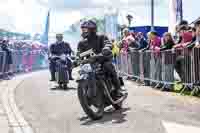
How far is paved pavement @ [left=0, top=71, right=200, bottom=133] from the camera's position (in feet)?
29.6

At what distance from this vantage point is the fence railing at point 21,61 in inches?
900

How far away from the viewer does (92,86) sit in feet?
32.4

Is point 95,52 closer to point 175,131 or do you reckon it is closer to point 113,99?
point 113,99

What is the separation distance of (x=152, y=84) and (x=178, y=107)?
5253 mm

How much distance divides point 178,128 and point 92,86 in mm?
1977

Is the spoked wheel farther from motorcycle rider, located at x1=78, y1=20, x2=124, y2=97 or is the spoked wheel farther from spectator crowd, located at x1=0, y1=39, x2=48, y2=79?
spectator crowd, located at x1=0, y1=39, x2=48, y2=79

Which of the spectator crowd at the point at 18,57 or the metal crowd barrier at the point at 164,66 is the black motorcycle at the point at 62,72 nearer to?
the metal crowd barrier at the point at 164,66

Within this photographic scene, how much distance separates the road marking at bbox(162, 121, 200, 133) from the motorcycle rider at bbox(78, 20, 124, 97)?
1988 millimetres

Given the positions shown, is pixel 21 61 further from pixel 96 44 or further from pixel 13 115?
pixel 96 44

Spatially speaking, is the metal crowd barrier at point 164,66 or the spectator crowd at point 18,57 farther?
the spectator crowd at point 18,57

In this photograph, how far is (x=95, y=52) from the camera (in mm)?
10703

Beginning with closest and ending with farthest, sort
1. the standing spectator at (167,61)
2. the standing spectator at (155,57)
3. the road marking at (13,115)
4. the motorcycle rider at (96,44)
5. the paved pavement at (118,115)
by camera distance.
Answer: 1. the paved pavement at (118,115)
2. the road marking at (13,115)
3. the motorcycle rider at (96,44)
4. the standing spectator at (167,61)
5. the standing spectator at (155,57)

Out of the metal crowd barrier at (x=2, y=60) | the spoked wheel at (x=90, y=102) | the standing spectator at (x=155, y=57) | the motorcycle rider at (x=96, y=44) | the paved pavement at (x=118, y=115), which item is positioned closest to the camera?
the paved pavement at (x=118, y=115)

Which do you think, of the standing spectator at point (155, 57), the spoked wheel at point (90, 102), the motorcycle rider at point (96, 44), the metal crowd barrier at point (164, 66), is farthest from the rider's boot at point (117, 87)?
the standing spectator at point (155, 57)
